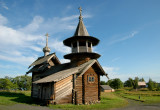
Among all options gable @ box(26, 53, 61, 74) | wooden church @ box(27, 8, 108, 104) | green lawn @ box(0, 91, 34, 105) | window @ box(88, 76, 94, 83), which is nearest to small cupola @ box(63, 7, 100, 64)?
wooden church @ box(27, 8, 108, 104)

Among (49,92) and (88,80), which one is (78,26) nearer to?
(88,80)

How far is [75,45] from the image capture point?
22578mm

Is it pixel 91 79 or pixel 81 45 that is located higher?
pixel 81 45

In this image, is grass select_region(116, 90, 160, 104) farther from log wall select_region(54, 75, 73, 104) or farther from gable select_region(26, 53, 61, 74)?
gable select_region(26, 53, 61, 74)

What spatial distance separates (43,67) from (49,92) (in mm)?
8512

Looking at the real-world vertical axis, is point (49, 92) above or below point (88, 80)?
below

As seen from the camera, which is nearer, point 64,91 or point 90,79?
point 64,91

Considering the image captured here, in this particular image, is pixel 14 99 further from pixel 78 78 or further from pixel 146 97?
pixel 146 97

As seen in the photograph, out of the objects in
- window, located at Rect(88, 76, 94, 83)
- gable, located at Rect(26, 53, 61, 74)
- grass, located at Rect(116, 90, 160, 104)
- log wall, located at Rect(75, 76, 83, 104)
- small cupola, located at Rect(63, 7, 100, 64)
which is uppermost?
small cupola, located at Rect(63, 7, 100, 64)

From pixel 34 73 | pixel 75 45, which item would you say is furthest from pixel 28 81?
pixel 75 45

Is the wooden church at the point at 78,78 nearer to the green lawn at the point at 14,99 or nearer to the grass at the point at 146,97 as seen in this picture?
the green lawn at the point at 14,99

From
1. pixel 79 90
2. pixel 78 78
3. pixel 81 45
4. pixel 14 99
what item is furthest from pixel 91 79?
pixel 14 99

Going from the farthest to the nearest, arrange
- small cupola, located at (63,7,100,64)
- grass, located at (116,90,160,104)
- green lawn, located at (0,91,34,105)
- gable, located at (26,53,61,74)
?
grass, located at (116,90,160,104) < gable, located at (26,53,61,74) < small cupola, located at (63,7,100,64) < green lawn, located at (0,91,34,105)

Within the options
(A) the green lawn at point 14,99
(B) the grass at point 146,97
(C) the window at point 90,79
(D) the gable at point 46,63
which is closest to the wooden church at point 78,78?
(C) the window at point 90,79
